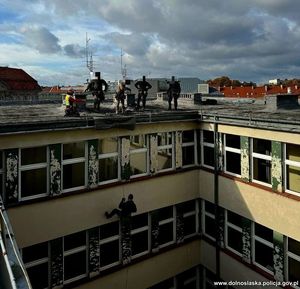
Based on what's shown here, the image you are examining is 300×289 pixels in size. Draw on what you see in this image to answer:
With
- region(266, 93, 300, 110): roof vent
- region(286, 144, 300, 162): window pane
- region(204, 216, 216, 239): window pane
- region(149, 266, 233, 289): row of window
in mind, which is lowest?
region(149, 266, 233, 289): row of window

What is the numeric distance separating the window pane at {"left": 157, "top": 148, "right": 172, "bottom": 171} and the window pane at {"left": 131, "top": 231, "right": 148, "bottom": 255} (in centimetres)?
269

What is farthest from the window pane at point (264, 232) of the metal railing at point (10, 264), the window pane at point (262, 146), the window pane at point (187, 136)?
the metal railing at point (10, 264)

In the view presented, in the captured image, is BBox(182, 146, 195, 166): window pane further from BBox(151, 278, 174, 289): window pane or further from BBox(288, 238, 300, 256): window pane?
BBox(288, 238, 300, 256): window pane

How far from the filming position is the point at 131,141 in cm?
1382

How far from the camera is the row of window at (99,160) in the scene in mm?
11508

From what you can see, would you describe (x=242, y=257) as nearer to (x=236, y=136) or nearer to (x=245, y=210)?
(x=245, y=210)

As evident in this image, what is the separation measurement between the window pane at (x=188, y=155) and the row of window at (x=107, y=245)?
175 cm

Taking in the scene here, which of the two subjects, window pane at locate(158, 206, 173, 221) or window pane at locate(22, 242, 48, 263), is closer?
window pane at locate(22, 242, 48, 263)

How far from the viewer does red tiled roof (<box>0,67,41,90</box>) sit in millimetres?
62656

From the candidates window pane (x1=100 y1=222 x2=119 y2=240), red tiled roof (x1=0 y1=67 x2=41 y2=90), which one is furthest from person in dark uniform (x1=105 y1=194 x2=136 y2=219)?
red tiled roof (x1=0 y1=67 x2=41 y2=90)

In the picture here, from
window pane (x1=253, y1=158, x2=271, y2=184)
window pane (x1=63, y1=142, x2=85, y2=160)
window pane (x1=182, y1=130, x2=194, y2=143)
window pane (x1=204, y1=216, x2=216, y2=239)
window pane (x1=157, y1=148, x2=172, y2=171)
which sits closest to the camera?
window pane (x1=63, y1=142, x2=85, y2=160)

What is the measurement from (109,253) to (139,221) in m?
1.67

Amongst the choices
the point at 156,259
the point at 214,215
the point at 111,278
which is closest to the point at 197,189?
the point at 214,215

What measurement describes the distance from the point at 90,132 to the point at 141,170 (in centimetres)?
273
